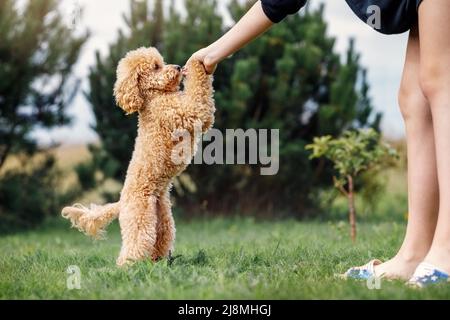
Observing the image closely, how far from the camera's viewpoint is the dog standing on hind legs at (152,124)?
3.17 m

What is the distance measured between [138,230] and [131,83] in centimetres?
70

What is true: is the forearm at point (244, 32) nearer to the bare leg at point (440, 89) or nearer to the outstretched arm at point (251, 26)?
the outstretched arm at point (251, 26)

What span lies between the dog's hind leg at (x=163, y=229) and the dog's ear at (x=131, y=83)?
1.56ft

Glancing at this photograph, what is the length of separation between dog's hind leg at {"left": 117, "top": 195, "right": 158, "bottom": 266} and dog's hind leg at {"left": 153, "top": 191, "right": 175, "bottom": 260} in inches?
4.5

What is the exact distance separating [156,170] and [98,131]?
4634mm

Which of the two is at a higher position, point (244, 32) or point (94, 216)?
point (244, 32)

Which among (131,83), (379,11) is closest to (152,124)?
(131,83)

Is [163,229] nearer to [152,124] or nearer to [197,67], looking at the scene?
[152,124]

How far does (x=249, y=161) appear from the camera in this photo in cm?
730

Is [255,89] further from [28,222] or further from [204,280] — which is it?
[204,280]

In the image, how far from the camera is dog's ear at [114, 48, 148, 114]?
10.6ft

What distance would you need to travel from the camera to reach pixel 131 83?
3223 mm

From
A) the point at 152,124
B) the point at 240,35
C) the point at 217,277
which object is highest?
the point at 240,35
